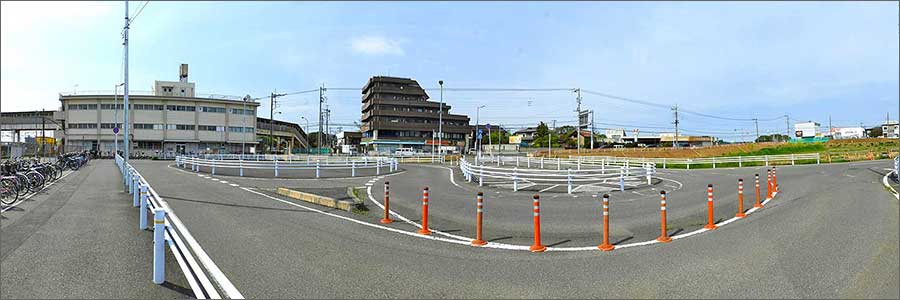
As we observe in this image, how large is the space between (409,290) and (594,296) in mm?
1966

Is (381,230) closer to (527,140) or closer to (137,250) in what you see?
(137,250)

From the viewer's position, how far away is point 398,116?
9431cm

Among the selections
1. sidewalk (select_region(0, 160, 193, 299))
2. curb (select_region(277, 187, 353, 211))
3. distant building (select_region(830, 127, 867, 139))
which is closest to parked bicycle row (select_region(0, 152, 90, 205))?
sidewalk (select_region(0, 160, 193, 299))

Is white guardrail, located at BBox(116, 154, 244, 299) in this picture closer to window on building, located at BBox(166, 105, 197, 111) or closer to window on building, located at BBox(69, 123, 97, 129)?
window on building, located at BBox(166, 105, 197, 111)

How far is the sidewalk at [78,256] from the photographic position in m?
5.26

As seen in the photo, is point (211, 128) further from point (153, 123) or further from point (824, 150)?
point (824, 150)

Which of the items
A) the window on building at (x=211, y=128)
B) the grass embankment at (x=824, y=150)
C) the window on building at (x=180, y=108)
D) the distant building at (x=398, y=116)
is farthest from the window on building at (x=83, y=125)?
the grass embankment at (x=824, y=150)

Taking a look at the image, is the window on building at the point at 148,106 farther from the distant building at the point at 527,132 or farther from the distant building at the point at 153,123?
the distant building at the point at 527,132

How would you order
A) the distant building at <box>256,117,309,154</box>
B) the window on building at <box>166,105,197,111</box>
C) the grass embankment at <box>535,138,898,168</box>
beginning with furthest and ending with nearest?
1. the distant building at <box>256,117,309,154</box>
2. the window on building at <box>166,105,197,111</box>
3. the grass embankment at <box>535,138,898,168</box>

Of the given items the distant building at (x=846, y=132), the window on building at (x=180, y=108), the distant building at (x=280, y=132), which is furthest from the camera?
the distant building at (x=280, y=132)

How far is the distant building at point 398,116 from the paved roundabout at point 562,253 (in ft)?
267

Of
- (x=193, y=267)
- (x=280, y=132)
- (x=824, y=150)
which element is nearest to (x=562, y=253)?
(x=193, y=267)

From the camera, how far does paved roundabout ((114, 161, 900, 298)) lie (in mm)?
5223

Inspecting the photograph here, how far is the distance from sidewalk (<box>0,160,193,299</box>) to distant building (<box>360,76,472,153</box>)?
8114 cm
